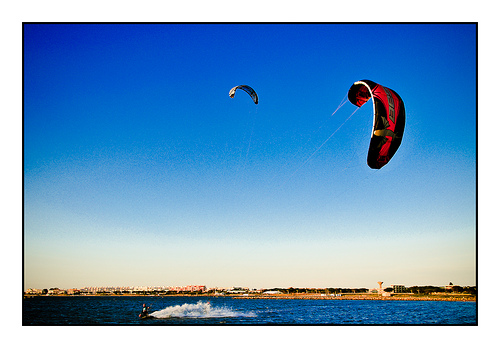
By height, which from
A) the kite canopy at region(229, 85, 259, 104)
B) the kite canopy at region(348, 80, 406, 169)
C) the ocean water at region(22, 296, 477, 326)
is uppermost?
the kite canopy at region(229, 85, 259, 104)

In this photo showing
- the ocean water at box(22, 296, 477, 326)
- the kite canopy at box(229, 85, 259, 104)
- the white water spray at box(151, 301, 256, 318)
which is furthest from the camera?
the white water spray at box(151, 301, 256, 318)

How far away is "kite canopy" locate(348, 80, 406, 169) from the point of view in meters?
4.87

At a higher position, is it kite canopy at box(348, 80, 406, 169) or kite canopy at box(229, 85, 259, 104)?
kite canopy at box(229, 85, 259, 104)

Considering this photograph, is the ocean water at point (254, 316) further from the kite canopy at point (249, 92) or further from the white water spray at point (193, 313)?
the kite canopy at point (249, 92)

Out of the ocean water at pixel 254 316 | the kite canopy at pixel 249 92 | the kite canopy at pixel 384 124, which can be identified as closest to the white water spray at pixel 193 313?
the ocean water at pixel 254 316

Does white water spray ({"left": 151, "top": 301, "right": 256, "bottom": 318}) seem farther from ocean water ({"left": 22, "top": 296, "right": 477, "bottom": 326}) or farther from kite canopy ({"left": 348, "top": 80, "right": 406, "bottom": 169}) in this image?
kite canopy ({"left": 348, "top": 80, "right": 406, "bottom": 169})

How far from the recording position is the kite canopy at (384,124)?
16.0 ft

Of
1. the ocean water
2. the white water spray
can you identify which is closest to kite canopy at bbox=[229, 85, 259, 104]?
the ocean water

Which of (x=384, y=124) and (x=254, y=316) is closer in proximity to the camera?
(x=384, y=124)

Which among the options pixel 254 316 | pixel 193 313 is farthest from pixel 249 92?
pixel 254 316

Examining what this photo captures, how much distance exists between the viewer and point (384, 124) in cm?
493

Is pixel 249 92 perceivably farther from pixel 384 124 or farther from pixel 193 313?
pixel 193 313
